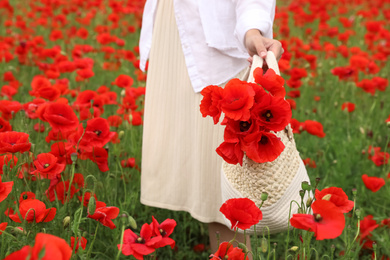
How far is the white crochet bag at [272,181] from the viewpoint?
1231mm

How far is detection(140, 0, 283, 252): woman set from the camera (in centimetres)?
155

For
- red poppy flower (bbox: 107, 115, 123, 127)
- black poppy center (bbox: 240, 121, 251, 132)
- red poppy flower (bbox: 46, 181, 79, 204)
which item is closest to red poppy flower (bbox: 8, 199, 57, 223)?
red poppy flower (bbox: 46, 181, 79, 204)

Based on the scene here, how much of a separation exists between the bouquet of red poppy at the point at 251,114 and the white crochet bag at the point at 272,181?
157 millimetres

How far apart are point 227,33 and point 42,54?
1.80 metres

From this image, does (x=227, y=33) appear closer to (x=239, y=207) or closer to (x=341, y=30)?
(x=239, y=207)

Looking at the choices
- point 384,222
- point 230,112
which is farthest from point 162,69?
point 384,222

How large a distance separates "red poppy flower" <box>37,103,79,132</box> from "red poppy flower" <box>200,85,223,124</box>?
0.57 metres

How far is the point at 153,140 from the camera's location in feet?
5.91

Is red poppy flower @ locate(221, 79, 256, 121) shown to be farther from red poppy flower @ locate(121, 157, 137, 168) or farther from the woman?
red poppy flower @ locate(121, 157, 137, 168)

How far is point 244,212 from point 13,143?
0.70 meters

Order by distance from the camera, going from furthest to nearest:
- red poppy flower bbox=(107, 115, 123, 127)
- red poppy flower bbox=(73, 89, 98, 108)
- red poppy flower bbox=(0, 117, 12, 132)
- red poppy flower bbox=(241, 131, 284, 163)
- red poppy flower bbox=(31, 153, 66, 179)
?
red poppy flower bbox=(107, 115, 123, 127) → red poppy flower bbox=(73, 89, 98, 108) → red poppy flower bbox=(0, 117, 12, 132) → red poppy flower bbox=(31, 153, 66, 179) → red poppy flower bbox=(241, 131, 284, 163)

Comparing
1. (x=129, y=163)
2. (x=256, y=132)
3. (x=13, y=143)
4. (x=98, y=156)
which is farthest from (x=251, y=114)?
(x=129, y=163)

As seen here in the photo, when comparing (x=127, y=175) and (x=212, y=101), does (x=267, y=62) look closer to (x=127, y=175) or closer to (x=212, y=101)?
(x=212, y=101)

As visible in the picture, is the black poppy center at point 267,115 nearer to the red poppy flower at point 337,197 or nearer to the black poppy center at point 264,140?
the black poppy center at point 264,140
